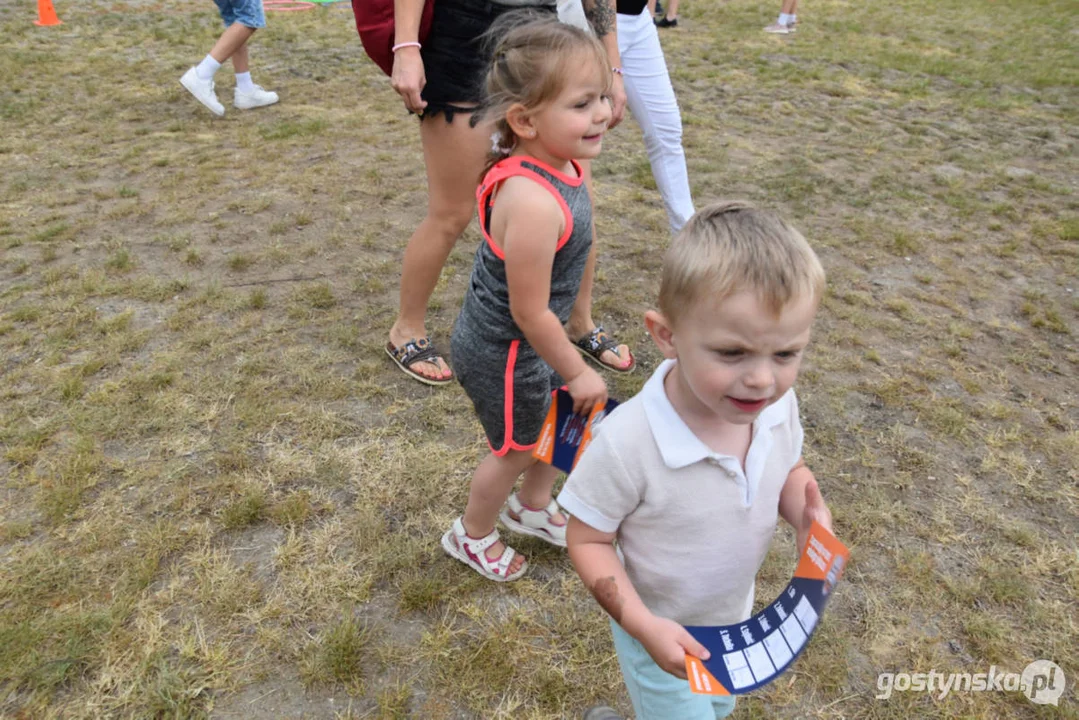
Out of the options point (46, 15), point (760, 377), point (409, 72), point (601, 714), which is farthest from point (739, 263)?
point (46, 15)

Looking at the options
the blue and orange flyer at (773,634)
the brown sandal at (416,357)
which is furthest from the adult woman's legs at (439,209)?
the blue and orange flyer at (773,634)

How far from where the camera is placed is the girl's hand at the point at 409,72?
2.05 metres

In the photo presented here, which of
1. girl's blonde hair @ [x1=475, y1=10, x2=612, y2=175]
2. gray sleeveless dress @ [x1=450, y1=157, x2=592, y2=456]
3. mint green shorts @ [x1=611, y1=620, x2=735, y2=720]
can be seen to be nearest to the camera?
mint green shorts @ [x1=611, y1=620, x2=735, y2=720]

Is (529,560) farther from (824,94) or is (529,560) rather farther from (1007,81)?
(1007,81)

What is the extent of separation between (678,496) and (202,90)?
531 centimetres

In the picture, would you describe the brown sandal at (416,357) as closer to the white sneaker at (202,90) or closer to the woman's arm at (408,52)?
the woman's arm at (408,52)

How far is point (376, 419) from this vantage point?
8.49ft

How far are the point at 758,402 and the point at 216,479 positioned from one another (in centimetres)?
185

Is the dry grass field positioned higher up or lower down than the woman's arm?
lower down

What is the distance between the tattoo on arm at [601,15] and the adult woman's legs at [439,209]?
565 mm

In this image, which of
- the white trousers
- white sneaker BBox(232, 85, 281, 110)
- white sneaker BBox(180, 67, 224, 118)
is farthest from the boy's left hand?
white sneaker BBox(232, 85, 281, 110)

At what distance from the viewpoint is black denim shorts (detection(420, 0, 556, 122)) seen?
209 cm

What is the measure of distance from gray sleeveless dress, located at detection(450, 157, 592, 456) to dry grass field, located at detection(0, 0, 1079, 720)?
0.57 m

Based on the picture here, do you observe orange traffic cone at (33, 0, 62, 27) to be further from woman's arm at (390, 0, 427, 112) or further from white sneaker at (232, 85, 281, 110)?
woman's arm at (390, 0, 427, 112)
